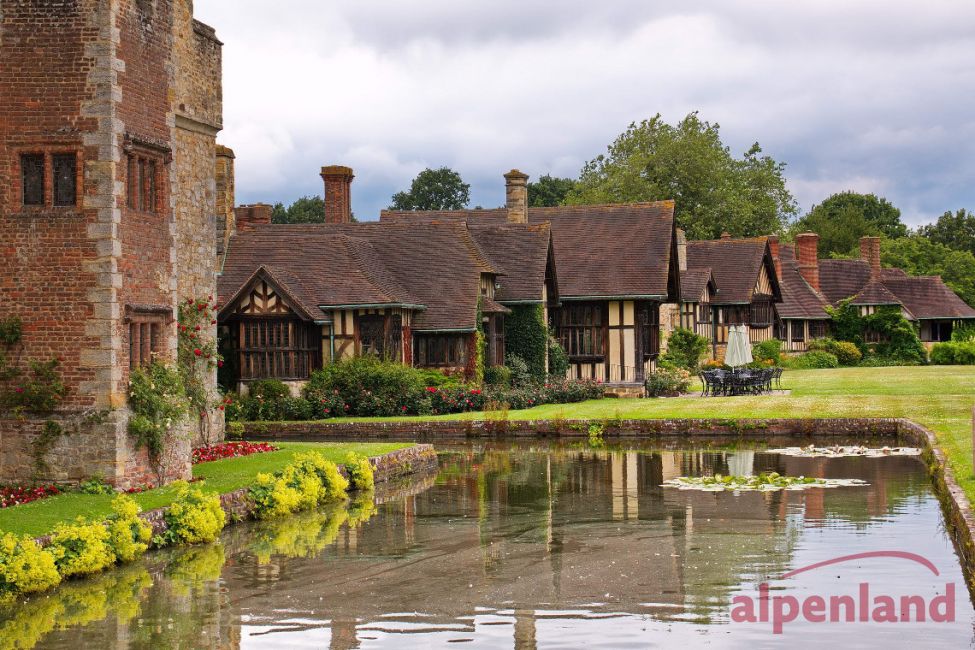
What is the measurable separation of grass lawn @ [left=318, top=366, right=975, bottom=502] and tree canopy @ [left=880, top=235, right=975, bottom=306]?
46216mm

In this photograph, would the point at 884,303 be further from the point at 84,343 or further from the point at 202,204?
the point at 84,343

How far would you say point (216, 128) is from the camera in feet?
88.2

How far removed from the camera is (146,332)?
19.6 m

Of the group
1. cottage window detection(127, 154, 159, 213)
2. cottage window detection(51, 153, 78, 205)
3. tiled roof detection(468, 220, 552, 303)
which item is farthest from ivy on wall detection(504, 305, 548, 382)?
→ cottage window detection(51, 153, 78, 205)

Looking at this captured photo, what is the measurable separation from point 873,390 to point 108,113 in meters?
27.8

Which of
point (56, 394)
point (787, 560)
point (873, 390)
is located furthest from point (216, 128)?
point (873, 390)

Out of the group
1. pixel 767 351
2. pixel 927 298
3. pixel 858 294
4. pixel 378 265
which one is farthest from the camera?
pixel 927 298

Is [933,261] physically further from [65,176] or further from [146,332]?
[65,176]

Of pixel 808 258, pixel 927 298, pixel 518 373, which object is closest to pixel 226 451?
pixel 518 373

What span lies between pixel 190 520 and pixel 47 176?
18.0 ft

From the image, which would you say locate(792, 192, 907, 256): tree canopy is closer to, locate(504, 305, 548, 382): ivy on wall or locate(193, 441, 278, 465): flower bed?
locate(504, 305, 548, 382): ivy on wall

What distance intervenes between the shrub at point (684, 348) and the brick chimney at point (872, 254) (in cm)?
2347

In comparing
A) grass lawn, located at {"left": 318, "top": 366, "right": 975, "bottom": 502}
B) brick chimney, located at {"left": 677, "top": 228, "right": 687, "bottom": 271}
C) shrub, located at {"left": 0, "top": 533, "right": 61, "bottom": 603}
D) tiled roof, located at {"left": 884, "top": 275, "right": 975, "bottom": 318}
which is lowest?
shrub, located at {"left": 0, "top": 533, "right": 61, "bottom": 603}

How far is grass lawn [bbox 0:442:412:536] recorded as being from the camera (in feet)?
51.3
